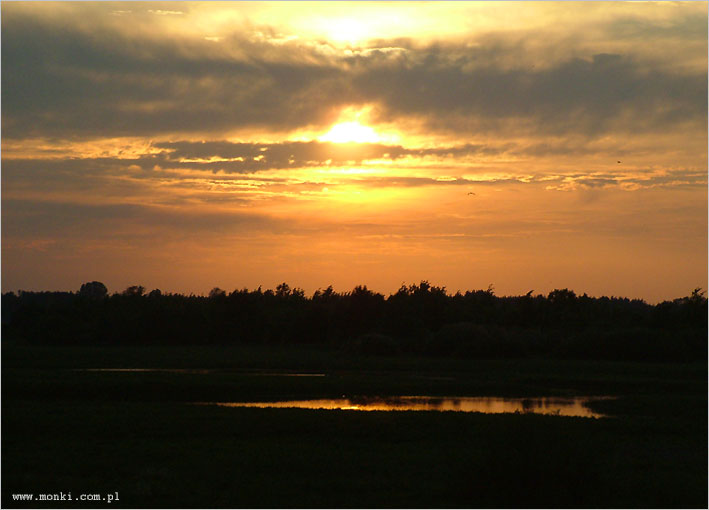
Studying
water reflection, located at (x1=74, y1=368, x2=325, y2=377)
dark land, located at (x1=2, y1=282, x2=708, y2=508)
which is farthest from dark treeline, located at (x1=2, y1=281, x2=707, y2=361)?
water reflection, located at (x1=74, y1=368, x2=325, y2=377)

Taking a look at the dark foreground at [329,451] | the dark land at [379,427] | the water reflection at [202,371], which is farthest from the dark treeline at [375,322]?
the dark foreground at [329,451]

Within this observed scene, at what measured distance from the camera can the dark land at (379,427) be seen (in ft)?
59.9

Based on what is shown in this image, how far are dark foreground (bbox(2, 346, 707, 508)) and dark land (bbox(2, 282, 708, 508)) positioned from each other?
0.23 ft

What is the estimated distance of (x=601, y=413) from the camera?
3728 cm

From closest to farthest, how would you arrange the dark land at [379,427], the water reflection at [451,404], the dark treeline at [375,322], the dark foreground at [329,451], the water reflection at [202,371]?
the dark foreground at [329,451], the dark land at [379,427], the water reflection at [451,404], the water reflection at [202,371], the dark treeline at [375,322]

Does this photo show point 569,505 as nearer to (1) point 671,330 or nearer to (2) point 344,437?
(2) point 344,437

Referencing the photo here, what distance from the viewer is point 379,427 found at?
29234mm

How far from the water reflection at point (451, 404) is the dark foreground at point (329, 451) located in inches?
83.6

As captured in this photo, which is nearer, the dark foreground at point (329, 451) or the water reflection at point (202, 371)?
the dark foreground at point (329, 451)

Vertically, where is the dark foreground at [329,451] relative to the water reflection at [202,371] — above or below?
above

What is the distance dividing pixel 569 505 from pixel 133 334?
104 m

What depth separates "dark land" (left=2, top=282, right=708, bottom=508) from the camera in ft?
59.9

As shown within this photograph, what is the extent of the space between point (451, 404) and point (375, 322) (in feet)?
225

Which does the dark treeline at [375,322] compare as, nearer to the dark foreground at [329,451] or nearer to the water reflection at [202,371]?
the water reflection at [202,371]
